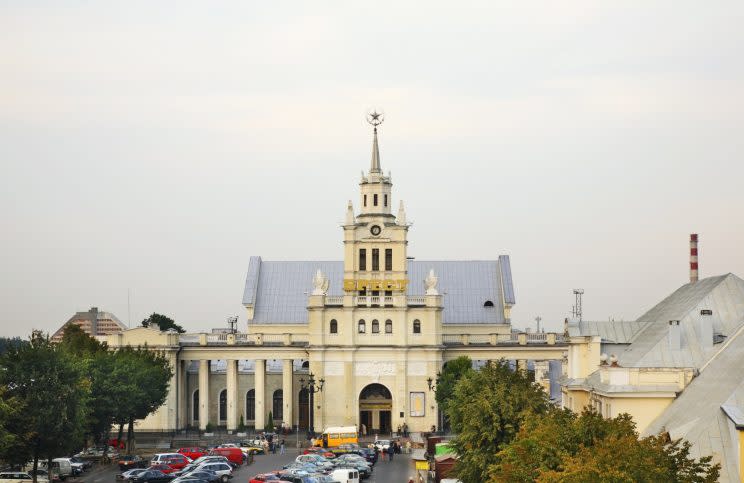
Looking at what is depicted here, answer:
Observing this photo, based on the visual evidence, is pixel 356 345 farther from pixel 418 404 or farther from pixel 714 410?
pixel 714 410

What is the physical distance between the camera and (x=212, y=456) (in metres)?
98.6

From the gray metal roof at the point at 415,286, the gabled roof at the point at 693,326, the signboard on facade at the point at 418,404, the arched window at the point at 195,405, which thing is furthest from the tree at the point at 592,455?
the gray metal roof at the point at 415,286

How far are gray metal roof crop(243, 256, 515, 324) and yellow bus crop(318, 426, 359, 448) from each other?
102ft

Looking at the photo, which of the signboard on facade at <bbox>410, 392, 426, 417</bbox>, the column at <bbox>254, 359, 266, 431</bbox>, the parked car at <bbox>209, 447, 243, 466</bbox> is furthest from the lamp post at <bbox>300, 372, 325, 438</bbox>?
the parked car at <bbox>209, 447, 243, 466</bbox>

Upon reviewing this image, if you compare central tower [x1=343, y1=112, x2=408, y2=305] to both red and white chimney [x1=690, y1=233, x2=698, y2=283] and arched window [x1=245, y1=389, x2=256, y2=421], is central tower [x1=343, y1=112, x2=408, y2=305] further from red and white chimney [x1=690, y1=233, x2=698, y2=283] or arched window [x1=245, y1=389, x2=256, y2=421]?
red and white chimney [x1=690, y1=233, x2=698, y2=283]

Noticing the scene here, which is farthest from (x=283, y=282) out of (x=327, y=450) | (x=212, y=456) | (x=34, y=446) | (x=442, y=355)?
(x=34, y=446)

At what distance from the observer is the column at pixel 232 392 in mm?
142875

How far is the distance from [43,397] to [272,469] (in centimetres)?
2044

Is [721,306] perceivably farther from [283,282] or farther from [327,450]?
[283,282]

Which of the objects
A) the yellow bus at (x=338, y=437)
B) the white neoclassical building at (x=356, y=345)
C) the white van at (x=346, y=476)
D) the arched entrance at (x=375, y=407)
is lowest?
the white van at (x=346, y=476)

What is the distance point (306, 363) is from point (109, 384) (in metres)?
43.4

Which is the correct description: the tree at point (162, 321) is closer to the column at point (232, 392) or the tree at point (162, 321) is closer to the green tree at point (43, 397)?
the column at point (232, 392)

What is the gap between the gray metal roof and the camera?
152m

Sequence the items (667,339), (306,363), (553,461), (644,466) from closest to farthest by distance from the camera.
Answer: (644,466)
(553,461)
(667,339)
(306,363)
